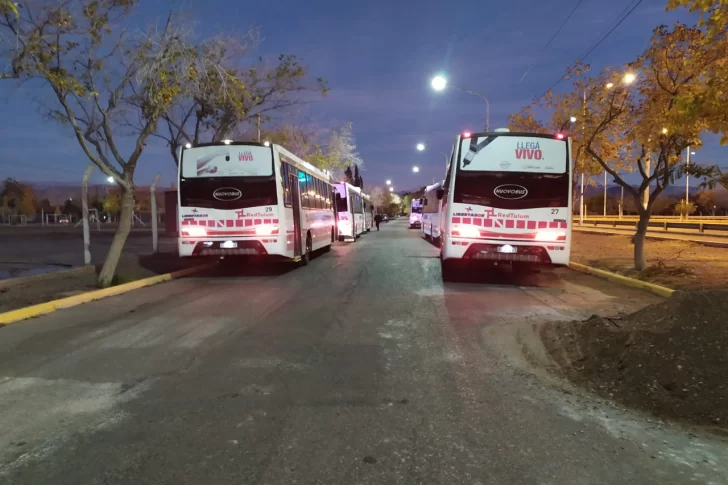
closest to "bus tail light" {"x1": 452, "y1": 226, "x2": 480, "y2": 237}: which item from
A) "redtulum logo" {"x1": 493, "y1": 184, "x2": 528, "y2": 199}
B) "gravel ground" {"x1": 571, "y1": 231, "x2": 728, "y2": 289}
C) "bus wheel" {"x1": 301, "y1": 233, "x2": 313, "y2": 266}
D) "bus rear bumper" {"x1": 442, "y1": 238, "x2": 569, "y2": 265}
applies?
"bus rear bumper" {"x1": 442, "y1": 238, "x2": 569, "y2": 265}

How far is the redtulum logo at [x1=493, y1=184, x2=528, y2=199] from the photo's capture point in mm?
12281

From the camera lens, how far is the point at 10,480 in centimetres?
354

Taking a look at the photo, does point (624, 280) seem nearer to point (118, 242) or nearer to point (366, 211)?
point (118, 242)

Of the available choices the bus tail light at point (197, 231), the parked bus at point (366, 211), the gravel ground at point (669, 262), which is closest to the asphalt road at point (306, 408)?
the gravel ground at point (669, 262)

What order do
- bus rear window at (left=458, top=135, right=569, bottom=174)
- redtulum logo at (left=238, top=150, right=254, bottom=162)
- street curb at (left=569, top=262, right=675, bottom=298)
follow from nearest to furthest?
street curb at (left=569, top=262, right=675, bottom=298), bus rear window at (left=458, top=135, right=569, bottom=174), redtulum logo at (left=238, top=150, right=254, bottom=162)

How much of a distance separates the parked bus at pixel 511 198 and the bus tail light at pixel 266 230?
459cm

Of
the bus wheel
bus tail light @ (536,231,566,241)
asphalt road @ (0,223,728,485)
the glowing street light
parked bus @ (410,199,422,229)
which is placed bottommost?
Result: asphalt road @ (0,223,728,485)

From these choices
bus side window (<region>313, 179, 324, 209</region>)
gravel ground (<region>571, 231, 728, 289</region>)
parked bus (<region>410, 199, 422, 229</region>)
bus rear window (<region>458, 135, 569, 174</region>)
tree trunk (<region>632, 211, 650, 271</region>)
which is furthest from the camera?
parked bus (<region>410, 199, 422, 229</region>)

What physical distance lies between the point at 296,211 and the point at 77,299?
23.1 ft

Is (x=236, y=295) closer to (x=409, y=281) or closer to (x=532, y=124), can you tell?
(x=409, y=281)

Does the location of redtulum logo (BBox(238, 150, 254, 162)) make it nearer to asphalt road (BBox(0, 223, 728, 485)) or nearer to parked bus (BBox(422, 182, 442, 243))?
asphalt road (BBox(0, 223, 728, 485))

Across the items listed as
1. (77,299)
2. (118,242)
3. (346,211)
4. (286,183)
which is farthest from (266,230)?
(346,211)

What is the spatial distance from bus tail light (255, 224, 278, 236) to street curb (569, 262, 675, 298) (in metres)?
8.66

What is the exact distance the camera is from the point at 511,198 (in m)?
12.3
